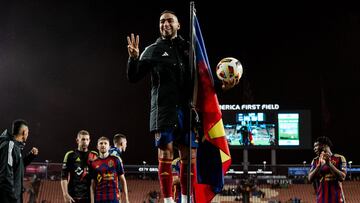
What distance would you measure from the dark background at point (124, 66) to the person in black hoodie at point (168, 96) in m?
17.3

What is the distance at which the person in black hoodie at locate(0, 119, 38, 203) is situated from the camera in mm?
5832

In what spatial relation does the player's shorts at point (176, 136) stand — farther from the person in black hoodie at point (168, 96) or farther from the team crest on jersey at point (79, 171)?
the team crest on jersey at point (79, 171)

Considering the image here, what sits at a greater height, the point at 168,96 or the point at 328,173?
the point at 168,96

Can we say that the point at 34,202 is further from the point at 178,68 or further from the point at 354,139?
the point at 354,139

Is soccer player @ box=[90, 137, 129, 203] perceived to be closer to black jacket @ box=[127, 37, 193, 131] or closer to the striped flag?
the striped flag

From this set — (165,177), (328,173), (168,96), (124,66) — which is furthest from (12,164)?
(124,66)

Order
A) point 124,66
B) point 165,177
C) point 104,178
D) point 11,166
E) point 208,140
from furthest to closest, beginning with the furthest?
point 124,66 < point 104,178 < point 11,166 < point 208,140 < point 165,177

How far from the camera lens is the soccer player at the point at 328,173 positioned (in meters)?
7.14

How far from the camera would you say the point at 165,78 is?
427 centimetres

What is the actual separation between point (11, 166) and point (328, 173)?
192 inches

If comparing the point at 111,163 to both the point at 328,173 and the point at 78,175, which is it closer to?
the point at 78,175

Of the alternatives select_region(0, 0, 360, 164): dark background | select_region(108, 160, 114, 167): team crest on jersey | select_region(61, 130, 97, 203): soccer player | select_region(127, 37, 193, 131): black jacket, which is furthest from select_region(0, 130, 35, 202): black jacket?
select_region(0, 0, 360, 164): dark background

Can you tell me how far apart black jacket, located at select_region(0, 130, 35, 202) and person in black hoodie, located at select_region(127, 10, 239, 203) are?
2.59 meters

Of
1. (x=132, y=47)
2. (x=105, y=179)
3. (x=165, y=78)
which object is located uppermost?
(x=132, y=47)
